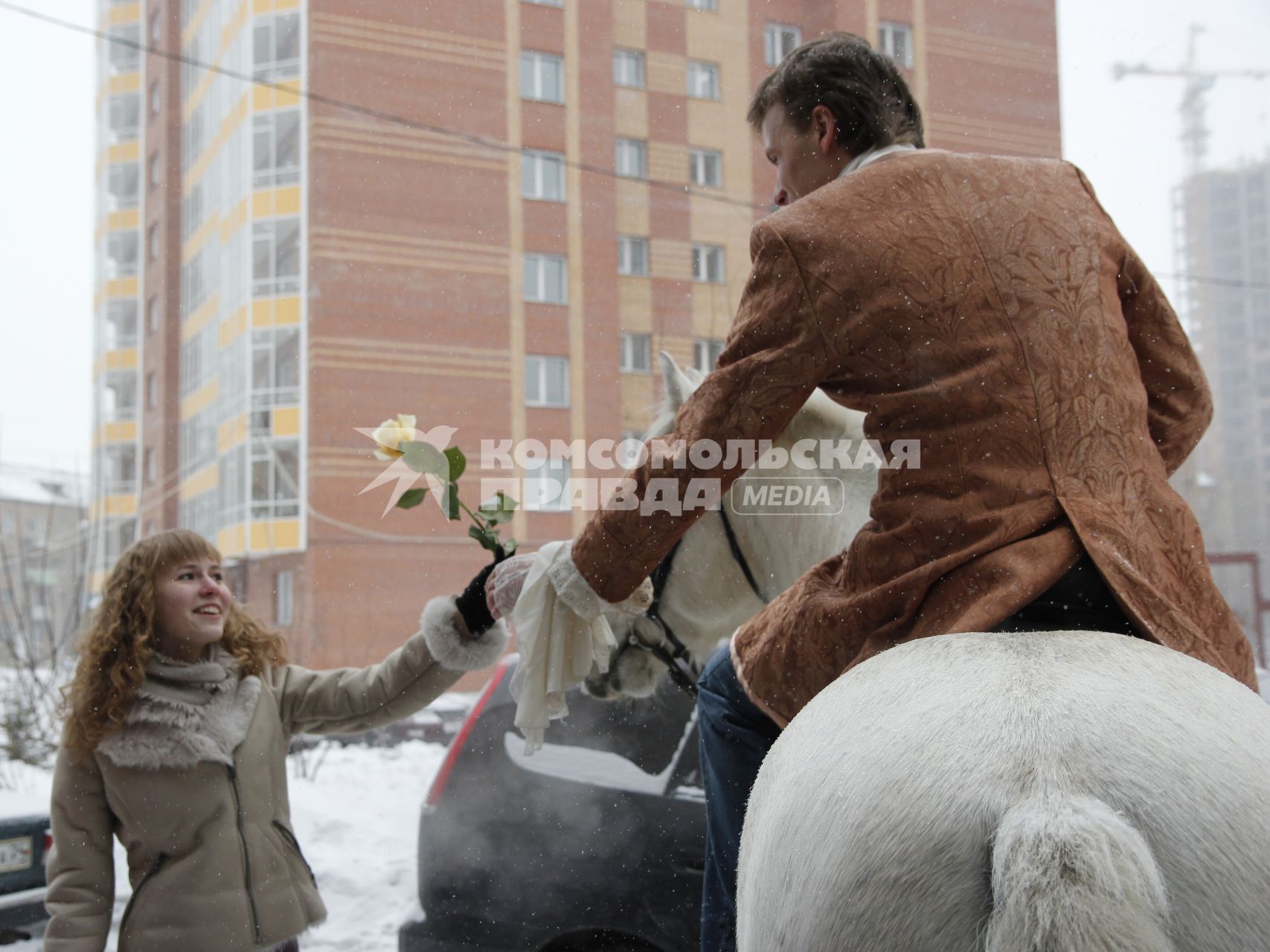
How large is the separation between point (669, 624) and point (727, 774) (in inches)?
26.5

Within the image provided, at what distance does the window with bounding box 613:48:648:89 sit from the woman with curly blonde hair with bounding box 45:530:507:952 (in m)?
4.27

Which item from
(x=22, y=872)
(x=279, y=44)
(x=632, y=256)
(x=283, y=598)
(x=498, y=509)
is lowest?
(x=22, y=872)

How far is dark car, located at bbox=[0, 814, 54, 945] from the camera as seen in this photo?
11.3 ft

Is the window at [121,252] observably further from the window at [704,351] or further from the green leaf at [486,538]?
the green leaf at [486,538]

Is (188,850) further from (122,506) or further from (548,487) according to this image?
(122,506)

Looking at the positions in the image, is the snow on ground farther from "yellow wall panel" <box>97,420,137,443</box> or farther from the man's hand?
"yellow wall panel" <box>97,420,137,443</box>

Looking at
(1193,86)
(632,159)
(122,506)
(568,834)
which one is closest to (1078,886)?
(568,834)

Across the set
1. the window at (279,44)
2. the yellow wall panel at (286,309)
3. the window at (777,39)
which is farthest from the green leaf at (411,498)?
the window at (279,44)

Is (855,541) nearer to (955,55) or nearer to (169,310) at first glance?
(955,55)

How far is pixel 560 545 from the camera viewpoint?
152 cm

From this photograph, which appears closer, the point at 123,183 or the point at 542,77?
the point at 542,77

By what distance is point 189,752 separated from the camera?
229 cm

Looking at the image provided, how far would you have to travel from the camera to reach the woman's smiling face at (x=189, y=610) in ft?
7.97

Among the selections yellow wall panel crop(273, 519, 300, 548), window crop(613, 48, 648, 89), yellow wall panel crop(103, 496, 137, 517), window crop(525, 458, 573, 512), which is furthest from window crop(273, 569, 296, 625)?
window crop(613, 48, 648, 89)
